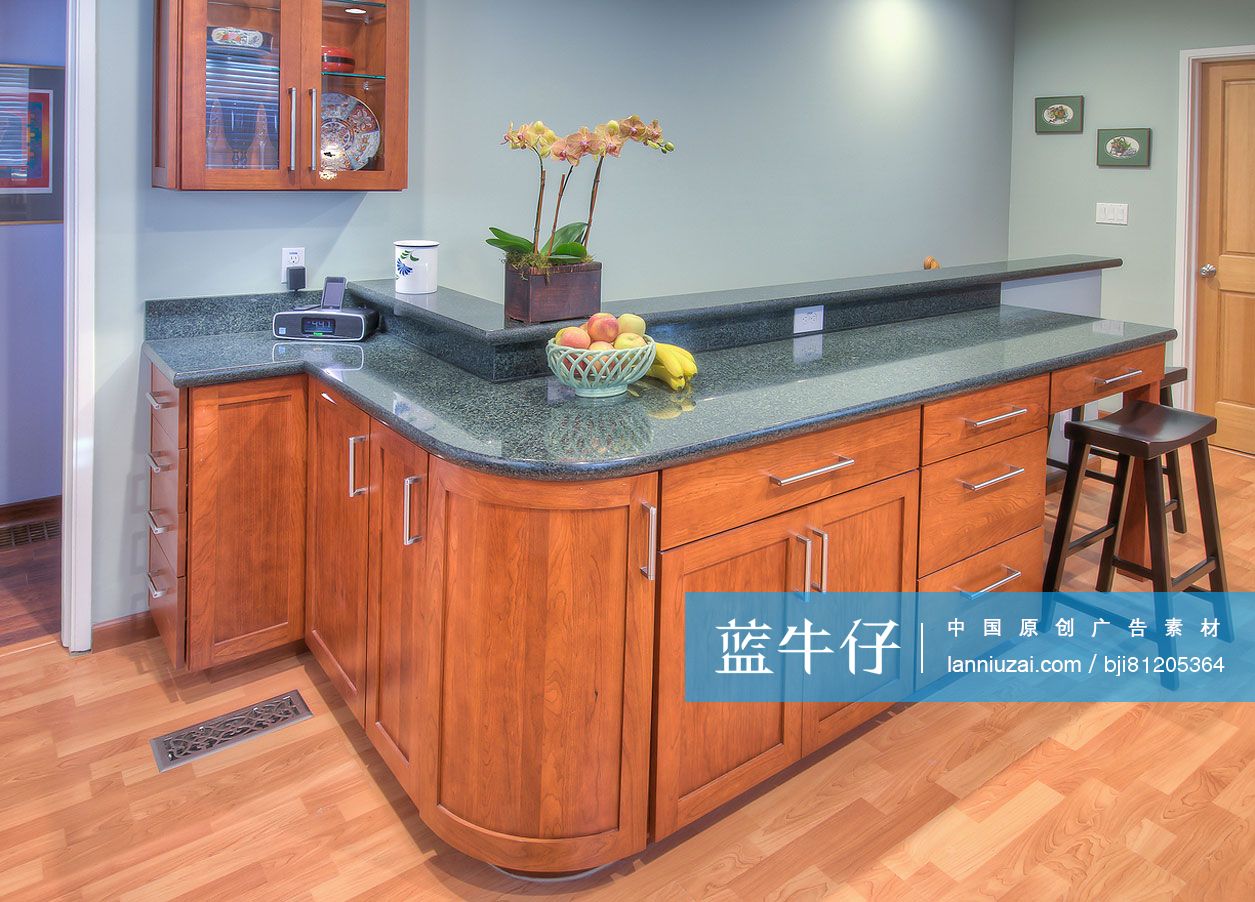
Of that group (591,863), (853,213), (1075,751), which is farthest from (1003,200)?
(591,863)

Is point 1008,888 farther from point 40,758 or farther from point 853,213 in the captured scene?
point 853,213

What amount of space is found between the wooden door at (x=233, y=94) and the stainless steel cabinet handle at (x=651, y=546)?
1.48 metres

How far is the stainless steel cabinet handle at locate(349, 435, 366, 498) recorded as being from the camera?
2029 millimetres

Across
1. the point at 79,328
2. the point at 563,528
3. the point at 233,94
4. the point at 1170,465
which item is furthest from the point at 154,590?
the point at 1170,465

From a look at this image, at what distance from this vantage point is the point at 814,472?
6.21 ft

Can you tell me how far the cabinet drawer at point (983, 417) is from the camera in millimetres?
2160

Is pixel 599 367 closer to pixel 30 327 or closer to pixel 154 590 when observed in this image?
pixel 154 590

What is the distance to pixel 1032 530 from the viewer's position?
2.57m

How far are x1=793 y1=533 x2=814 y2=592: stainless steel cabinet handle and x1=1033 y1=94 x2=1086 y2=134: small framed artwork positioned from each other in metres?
4.13

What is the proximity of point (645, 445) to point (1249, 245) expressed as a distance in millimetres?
4179

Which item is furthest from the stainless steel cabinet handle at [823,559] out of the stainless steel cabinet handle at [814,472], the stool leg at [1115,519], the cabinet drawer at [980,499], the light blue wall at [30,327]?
the light blue wall at [30,327]

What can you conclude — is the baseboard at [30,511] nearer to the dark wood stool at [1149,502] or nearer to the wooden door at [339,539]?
the wooden door at [339,539]

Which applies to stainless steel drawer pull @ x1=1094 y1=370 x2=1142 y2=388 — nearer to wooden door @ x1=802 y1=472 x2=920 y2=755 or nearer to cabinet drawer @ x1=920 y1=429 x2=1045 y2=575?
cabinet drawer @ x1=920 y1=429 x2=1045 y2=575

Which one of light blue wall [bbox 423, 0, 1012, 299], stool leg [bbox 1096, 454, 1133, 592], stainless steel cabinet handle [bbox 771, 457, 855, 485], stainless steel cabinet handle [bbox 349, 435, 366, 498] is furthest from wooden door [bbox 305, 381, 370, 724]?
stool leg [bbox 1096, 454, 1133, 592]
